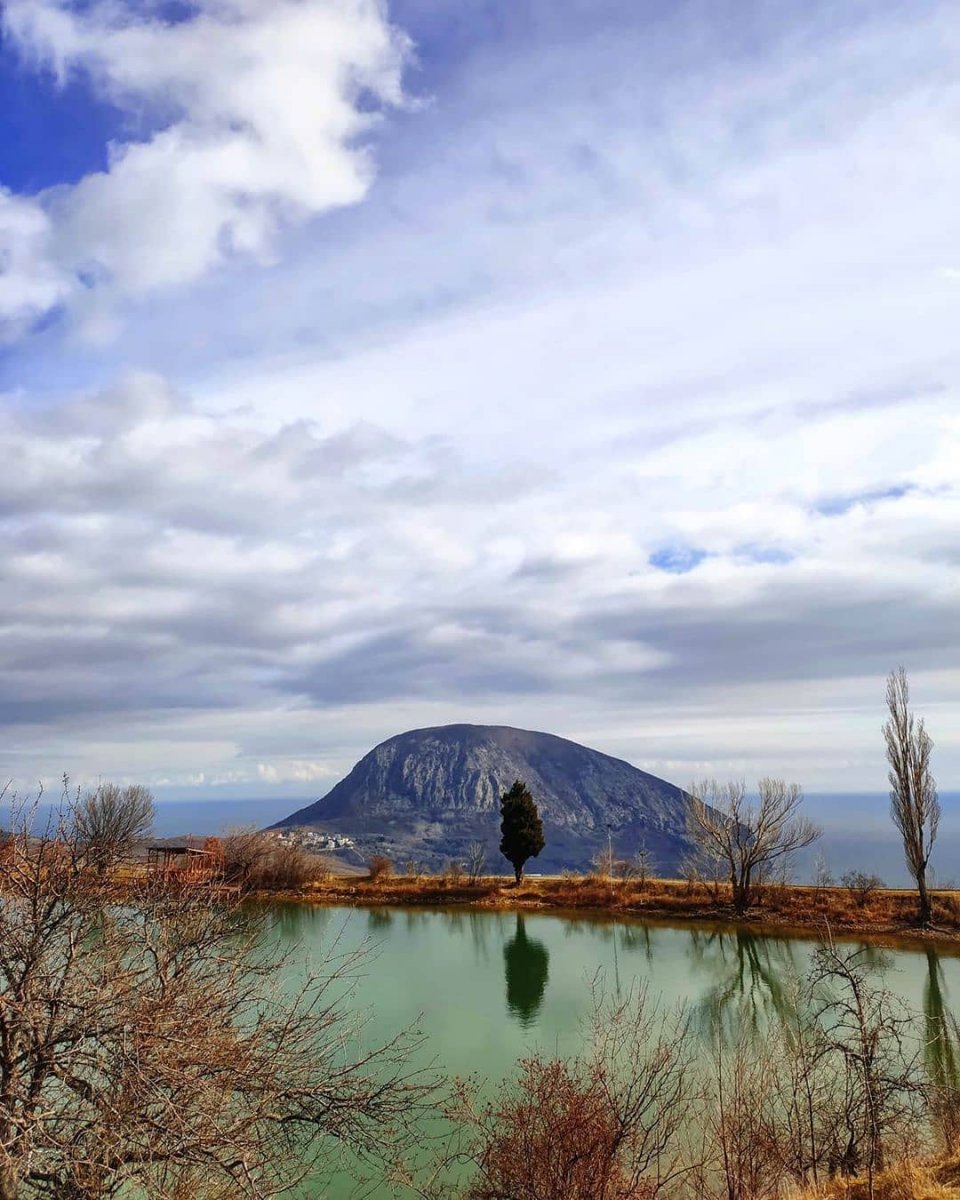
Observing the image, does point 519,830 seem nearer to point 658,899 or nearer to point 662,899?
point 658,899

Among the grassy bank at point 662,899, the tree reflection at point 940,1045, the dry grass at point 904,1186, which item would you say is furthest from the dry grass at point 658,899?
the dry grass at point 904,1186

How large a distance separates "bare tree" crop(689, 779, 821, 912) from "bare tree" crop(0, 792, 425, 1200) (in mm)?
37354

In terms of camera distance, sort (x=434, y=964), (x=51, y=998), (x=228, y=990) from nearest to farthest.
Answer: (x=51, y=998) < (x=228, y=990) < (x=434, y=964)

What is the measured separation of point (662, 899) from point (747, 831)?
19.1 ft

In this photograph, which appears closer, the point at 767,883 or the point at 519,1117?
the point at 519,1117

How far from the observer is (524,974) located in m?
30.0

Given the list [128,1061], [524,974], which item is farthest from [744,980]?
[128,1061]

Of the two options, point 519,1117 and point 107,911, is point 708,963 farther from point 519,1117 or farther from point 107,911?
point 107,911

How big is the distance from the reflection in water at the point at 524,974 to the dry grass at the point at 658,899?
7809 mm

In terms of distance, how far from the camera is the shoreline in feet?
125

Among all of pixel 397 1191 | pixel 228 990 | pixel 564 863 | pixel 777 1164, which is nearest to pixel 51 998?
pixel 228 990

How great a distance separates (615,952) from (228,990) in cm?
2725

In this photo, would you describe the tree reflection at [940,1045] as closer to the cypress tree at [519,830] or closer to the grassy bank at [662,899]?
the grassy bank at [662,899]

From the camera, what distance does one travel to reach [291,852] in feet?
181
